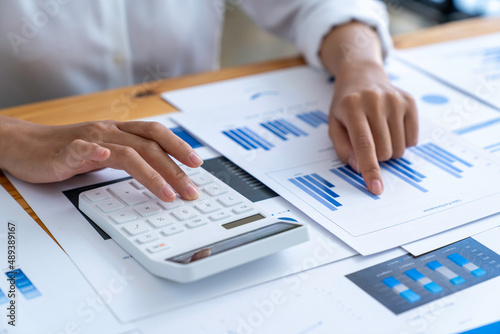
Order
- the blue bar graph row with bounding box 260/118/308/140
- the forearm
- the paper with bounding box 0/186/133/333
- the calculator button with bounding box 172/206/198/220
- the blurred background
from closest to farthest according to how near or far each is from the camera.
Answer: the paper with bounding box 0/186/133/333, the calculator button with bounding box 172/206/198/220, the blue bar graph row with bounding box 260/118/308/140, the forearm, the blurred background

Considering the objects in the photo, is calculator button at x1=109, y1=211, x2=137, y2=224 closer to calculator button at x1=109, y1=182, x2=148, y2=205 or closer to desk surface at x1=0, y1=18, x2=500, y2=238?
calculator button at x1=109, y1=182, x2=148, y2=205

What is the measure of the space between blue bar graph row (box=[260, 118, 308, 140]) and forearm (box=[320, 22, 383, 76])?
138mm

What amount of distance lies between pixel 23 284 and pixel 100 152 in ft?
0.48

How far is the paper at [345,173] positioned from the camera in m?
0.59

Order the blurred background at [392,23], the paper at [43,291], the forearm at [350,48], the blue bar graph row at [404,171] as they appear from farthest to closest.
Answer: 1. the blurred background at [392,23]
2. the forearm at [350,48]
3. the blue bar graph row at [404,171]
4. the paper at [43,291]

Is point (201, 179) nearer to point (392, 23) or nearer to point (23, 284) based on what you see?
point (23, 284)

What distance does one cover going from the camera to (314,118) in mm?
824

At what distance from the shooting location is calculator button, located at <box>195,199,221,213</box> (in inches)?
22.4

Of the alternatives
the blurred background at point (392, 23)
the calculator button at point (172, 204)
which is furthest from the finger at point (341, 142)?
the blurred background at point (392, 23)

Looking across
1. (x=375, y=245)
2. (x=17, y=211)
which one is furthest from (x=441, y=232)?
(x=17, y=211)

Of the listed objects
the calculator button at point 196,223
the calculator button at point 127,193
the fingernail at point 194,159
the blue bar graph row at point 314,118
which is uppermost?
the blue bar graph row at point 314,118

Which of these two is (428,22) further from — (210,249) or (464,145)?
(210,249)

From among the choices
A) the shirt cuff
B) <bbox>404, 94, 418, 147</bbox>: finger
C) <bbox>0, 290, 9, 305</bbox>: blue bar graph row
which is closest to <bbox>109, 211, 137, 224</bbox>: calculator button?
<bbox>0, 290, 9, 305</bbox>: blue bar graph row

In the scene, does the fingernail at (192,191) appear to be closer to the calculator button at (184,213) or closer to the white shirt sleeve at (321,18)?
the calculator button at (184,213)
